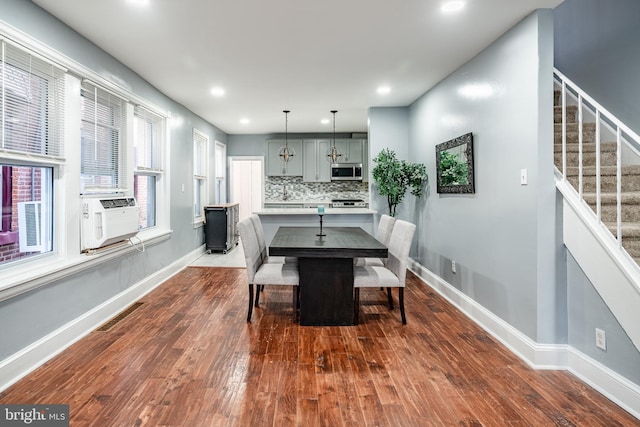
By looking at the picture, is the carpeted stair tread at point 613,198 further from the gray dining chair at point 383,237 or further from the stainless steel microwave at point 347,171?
the stainless steel microwave at point 347,171

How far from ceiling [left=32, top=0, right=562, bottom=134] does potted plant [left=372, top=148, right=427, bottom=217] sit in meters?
0.93

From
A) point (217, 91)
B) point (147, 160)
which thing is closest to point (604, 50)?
point (217, 91)

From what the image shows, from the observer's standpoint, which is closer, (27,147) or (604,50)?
(27,147)

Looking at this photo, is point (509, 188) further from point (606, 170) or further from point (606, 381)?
point (606, 381)

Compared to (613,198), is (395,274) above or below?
below

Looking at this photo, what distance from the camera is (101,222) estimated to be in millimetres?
2893

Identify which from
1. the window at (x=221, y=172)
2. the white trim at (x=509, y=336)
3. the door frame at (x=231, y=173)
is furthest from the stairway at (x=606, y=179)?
the window at (x=221, y=172)

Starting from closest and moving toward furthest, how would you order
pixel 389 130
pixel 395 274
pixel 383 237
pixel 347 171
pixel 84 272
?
pixel 84 272 < pixel 395 274 < pixel 383 237 < pixel 389 130 < pixel 347 171

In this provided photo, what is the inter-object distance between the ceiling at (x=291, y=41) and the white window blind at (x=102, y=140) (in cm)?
46

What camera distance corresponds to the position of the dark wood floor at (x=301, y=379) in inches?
71.0

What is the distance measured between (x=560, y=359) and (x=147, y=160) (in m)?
4.59

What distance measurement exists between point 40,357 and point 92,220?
3.52 feet

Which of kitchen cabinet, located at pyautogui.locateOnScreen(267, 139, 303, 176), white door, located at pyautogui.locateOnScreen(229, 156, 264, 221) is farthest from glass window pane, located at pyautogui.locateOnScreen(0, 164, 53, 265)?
white door, located at pyautogui.locateOnScreen(229, 156, 264, 221)

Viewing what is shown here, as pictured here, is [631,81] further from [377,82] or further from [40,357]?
[40,357]
